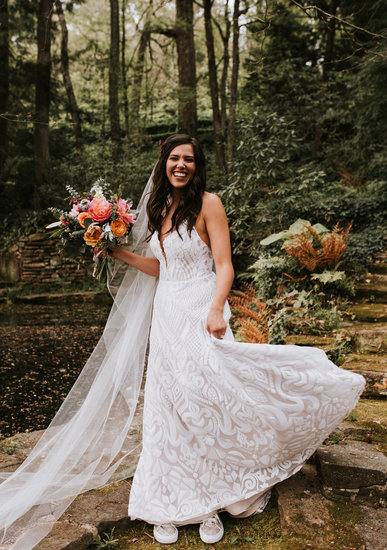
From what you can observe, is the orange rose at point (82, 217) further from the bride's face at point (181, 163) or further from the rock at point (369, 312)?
the rock at point (369, 312)

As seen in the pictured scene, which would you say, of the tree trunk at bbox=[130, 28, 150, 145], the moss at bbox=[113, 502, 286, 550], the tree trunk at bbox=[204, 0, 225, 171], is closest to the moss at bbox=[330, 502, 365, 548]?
the moss at bbox=[113, 502, 286, 550]

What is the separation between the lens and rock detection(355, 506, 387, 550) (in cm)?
208

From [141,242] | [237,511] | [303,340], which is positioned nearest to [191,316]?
[141,242]

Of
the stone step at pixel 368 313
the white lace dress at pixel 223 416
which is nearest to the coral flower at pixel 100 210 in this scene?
the white lace dress at pixel 223 416

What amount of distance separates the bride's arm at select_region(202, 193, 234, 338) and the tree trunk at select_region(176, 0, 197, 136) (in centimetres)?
1006

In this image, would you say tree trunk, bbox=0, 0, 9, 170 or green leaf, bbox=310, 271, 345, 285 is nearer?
green leaf, bbox=310, 271, 345, 285

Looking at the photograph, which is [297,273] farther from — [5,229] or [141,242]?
[5,229]

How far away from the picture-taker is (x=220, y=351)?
237cm

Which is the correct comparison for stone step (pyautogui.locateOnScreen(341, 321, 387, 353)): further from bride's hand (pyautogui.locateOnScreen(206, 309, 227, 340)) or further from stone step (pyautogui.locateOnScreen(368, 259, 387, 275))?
bride's hand (pyautogui.locateOnScreen(206, 309, 227, 340))

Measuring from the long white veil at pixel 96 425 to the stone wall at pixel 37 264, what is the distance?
31.4ft

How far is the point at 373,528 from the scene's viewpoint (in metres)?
2.20

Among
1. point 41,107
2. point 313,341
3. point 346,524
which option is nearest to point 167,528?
point 346,524

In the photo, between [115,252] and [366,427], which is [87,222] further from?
[366,427]

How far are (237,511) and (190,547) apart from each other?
32 cm
